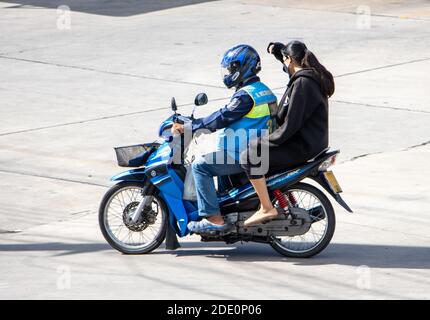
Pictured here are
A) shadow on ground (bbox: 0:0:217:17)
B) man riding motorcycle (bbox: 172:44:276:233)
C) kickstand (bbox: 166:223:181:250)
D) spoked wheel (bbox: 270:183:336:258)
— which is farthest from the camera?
shadow on ground (bbox: 0:0:217:17)

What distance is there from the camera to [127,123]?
1436 centimetres

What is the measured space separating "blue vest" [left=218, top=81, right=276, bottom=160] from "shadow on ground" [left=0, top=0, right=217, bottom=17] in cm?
1342

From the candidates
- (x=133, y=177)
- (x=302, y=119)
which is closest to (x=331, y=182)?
(x=302, y=119)

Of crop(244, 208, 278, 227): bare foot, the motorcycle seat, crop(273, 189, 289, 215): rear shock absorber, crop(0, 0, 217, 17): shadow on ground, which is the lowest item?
crop(244, 208, 278, 227): bare foot

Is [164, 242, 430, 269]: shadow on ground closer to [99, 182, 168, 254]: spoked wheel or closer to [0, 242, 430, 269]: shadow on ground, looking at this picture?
[0, 242, 430, 269]: shadow on ground

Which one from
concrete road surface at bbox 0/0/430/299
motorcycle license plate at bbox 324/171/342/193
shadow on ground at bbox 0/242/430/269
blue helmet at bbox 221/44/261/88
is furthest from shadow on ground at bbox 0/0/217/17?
motorcycle license plate at bbox 324/171/342/193

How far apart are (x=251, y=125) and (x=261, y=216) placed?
726 mm

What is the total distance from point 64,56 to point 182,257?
9.59 m

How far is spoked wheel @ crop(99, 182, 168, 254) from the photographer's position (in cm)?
952

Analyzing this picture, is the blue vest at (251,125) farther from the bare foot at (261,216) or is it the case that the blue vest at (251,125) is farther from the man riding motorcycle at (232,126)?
the bare foot at (261,216)

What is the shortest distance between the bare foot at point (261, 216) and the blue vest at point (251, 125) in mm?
475

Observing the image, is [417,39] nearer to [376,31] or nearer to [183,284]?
[376,31]

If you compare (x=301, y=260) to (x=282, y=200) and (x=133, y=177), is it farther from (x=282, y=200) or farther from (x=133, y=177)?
(x=133, y=177)
